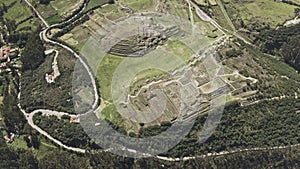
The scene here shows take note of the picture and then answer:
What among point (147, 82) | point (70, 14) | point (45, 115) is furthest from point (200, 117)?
point (70, 14)

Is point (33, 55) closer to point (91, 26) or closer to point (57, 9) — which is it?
point (91, 26)

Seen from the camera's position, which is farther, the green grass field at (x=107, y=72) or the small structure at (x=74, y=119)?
the green grass field at (x=107, y=72)

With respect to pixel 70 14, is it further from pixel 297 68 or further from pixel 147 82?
pixel 297 68

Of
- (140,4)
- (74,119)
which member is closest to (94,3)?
(140,4)

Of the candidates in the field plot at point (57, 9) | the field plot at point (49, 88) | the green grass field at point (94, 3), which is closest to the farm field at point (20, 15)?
the field plot at point (57, 9)

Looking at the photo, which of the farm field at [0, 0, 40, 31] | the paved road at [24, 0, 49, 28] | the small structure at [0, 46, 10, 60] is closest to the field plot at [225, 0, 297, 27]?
the paved road at [24, 0, 49, 28]

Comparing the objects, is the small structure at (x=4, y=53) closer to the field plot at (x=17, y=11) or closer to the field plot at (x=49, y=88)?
the field plot at (x=49, y=88)

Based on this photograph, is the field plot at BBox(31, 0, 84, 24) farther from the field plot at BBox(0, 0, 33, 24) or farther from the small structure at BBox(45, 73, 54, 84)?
the small structure at BBox(45, 73, 54, 84)

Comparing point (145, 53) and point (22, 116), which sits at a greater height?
point (145, 53)

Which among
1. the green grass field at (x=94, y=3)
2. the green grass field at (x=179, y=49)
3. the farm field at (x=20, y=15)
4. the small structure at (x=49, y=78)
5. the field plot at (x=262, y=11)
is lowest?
the small structure at (x=49, y=78)
